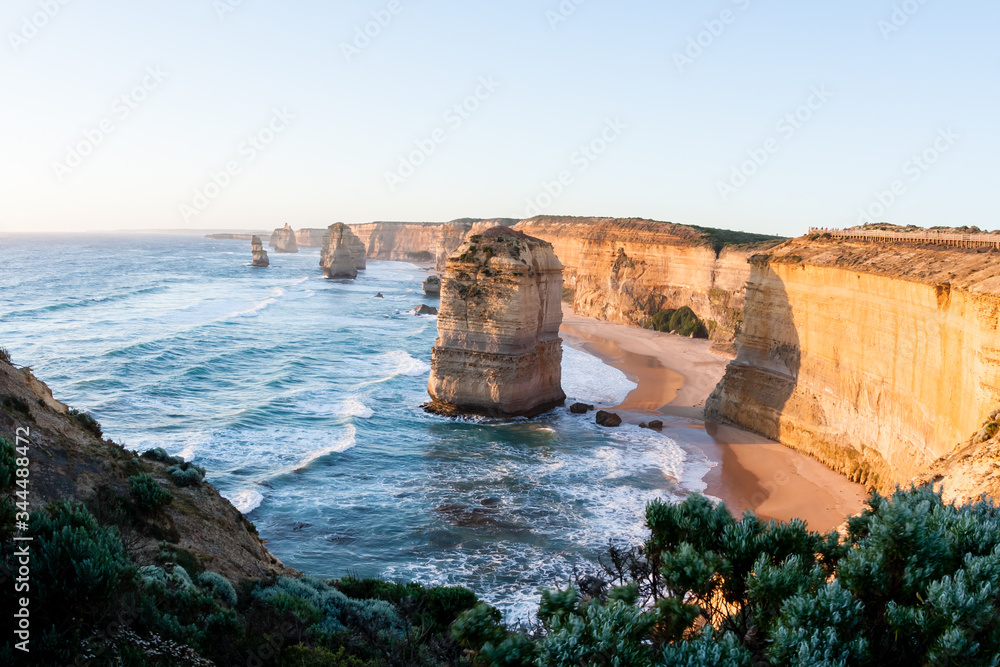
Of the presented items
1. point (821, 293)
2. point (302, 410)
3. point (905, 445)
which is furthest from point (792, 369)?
point (302, 410)

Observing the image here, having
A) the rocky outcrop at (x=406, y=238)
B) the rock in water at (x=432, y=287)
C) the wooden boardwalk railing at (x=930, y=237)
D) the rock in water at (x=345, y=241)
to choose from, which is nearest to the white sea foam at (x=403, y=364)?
the wooden boardwalk railing at (x=930, y=237)

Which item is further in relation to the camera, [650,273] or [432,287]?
[432,287]

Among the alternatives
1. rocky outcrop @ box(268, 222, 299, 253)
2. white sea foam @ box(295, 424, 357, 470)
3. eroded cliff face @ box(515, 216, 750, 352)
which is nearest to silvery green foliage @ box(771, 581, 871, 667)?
white sea foam @ box(295, 424, 357, 470)

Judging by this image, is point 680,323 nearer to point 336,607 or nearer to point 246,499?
point 246,499

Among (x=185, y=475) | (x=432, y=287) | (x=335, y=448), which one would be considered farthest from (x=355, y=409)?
(x=432, y=287)

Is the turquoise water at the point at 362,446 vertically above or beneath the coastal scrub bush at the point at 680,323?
beneath

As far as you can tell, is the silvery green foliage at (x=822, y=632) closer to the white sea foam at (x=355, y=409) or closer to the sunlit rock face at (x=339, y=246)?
the white sea foam at (x=355, y=409)

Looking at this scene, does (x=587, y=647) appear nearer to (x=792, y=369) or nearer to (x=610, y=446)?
(x=610, y=446)

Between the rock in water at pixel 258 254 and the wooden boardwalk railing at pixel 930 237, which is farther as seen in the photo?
the rock in water at pixel 258 254

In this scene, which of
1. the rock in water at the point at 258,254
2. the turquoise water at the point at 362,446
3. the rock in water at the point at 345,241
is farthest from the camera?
the rock in water at the point at 258,254
